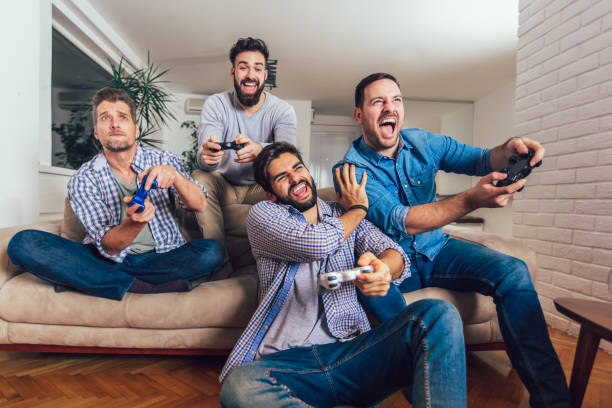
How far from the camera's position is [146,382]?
4.68 ft

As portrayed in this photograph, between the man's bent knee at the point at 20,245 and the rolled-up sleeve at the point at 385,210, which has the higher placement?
the rolled-up sleeve at the point at 385,210

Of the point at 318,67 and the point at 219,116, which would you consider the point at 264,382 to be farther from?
the point at 318,67

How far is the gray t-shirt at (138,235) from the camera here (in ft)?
5.33

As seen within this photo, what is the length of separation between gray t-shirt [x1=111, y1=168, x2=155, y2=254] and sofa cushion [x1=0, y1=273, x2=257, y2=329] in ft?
0.74

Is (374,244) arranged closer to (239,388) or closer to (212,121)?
(239,388)

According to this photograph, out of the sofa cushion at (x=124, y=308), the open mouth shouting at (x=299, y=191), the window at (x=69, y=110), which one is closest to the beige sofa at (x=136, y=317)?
the sofa cushion at (x=124, y=308)

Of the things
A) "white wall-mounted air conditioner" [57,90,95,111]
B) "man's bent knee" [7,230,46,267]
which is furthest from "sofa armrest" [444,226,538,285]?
"white wall-mounted air conditioner" [57,90,95,111]

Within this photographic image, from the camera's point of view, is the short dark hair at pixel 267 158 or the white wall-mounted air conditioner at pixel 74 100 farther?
the white wall-mounted air conditioner at pixel 74 100

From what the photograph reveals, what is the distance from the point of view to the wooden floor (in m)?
1.29

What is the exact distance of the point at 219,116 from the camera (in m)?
2.18

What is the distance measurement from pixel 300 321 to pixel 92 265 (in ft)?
3.06

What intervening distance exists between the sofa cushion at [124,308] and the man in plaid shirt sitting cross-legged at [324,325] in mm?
426

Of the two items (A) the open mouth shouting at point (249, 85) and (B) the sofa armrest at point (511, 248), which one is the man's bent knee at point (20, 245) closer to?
(A) the open mouth shouting at point (249, 85)

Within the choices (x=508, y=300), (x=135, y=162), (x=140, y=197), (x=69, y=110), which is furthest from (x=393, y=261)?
(x=69, y=110)
